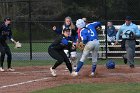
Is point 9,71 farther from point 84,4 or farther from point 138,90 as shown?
point 84,4

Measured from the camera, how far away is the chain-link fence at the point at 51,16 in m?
24.2

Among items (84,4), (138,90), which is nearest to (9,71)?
(138,90)

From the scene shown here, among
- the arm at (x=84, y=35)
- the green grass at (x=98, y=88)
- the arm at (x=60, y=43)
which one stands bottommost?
the green grass at (x=98, y=88)

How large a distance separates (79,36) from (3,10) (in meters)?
15.1

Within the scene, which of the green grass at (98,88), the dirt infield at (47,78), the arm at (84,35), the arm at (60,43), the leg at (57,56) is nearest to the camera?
the green grass at (98,88)

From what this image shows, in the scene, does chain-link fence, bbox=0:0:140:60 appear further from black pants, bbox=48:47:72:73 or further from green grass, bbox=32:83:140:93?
green grass, bbox=32:83:140:93

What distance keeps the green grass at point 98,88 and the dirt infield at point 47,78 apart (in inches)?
24.5

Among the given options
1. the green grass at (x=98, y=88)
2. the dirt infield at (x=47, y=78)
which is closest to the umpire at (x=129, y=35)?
the dirt infield at (x=47, y=78)

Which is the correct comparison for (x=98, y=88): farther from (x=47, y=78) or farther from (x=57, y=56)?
(x=57, y=56)

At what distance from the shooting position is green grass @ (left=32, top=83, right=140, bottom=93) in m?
12.0

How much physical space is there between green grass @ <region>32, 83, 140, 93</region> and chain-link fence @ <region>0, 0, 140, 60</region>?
10160 mm

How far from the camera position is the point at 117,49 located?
24375 millimetres

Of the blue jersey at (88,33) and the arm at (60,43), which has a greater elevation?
the blue jersey at (88,33)

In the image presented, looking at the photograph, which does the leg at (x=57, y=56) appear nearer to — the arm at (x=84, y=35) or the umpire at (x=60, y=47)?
the umpire at (x=60, y=47)
